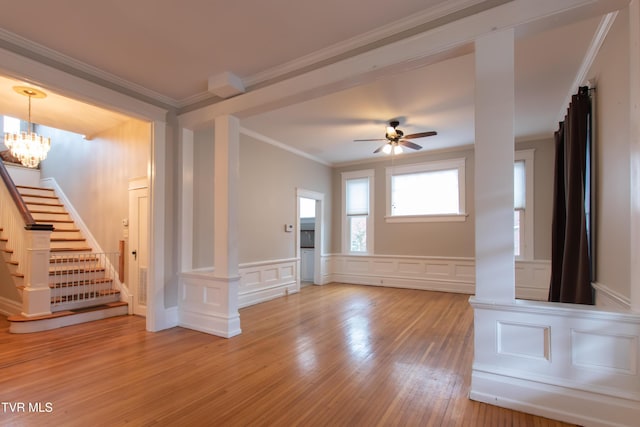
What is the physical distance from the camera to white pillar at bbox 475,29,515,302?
88.4 inches

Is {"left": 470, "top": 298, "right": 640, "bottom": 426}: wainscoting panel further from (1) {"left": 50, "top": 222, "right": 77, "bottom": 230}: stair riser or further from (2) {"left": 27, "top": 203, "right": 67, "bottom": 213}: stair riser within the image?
(2) {"left": 27, "top": 203, "right": 67, "bottom": 213}: stair riser

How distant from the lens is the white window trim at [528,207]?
593cm

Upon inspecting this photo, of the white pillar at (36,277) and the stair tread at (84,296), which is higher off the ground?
the white pillar at (36,277)

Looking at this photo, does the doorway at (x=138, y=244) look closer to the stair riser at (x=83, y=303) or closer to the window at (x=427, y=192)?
the stair riser at (x=83, y=303)

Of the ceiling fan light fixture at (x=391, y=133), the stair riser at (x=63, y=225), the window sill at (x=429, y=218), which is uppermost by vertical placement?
the ceiling fan light fixture at (x=391, y=133)

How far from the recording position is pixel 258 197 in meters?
5.84

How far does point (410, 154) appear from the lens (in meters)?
7.10

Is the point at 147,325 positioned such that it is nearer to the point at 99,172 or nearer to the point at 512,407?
the point at 99,172

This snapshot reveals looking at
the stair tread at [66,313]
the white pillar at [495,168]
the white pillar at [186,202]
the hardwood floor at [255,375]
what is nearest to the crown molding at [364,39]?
the white pillar at [495,168]

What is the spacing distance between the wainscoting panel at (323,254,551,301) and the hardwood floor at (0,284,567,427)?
83.1 inches

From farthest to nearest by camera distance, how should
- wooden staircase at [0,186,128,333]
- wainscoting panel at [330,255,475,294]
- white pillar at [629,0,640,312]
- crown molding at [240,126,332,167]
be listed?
wainscoting panel at [330,255,475,294], crown molding at [240,126,332,167], wooden staircase at [0,186,128,333], white pillar at [629,0,640,312]

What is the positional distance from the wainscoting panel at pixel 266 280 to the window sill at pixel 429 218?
250 centimetres

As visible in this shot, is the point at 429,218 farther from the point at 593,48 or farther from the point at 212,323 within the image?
the point at 212,323

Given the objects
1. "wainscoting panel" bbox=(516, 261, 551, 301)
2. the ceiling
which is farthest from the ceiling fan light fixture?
"wainscoting panel" bbox=(516, 261, 551, 301)
